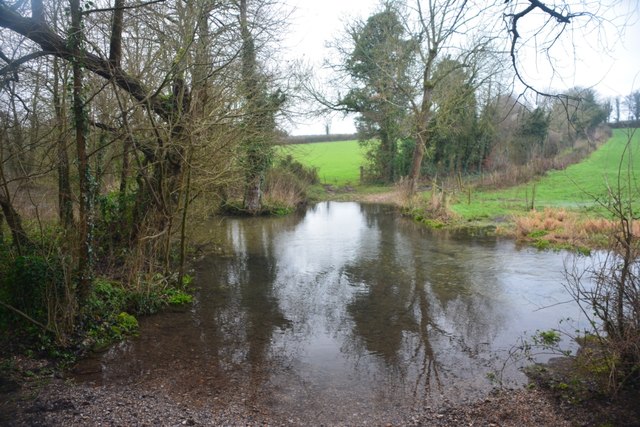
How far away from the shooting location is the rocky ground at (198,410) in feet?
17.5

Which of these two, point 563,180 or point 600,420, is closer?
point 600,420

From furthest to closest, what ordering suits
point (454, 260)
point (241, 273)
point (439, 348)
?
1. point (454, 260)
2. point (241, 273)
3. point (439, 348)

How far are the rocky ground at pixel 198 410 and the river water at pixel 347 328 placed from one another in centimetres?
19

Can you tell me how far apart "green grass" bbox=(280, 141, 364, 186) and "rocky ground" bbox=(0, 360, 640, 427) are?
2825 cm

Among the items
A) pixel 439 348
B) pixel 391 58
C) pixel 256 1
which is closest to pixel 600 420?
pixel 439 348

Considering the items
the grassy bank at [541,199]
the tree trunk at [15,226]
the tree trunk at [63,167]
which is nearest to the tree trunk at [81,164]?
the tree trunk at [63,167]

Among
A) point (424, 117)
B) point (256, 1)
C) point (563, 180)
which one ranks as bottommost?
point (563, 180)

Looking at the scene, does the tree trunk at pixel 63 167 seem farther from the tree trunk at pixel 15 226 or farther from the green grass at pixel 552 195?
the green grass at pixel 552 195

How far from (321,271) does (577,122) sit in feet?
26.9

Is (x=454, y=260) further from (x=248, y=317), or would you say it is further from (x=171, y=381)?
(x=171, y=381)

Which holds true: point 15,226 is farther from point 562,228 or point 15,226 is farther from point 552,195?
point 552,195

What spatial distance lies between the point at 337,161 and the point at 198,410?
4196 centimetres

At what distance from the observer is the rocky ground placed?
17.5ft

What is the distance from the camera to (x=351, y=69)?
99.5 feet
